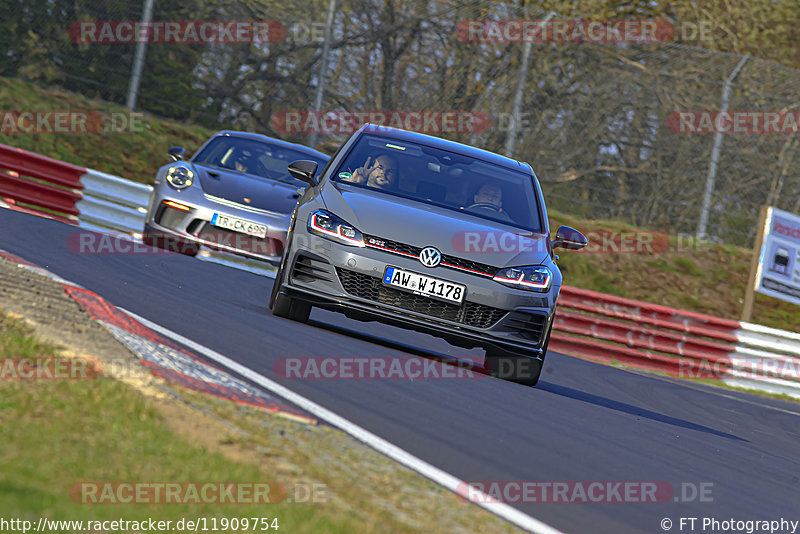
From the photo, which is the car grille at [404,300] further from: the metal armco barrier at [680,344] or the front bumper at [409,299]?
the metal armco barrier at [680,344]

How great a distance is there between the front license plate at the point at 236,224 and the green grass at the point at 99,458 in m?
6.56

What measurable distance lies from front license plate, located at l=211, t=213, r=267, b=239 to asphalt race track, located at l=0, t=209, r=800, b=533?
50 cm

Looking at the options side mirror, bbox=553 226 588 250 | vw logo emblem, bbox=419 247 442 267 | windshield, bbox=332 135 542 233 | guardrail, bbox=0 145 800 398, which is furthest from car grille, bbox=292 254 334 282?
guardrail, bbox=0 145 800 398

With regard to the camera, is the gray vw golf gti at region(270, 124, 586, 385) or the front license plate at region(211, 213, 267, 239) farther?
the front license plate at region(211, 213, 267, 239)

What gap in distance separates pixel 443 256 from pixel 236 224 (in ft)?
14.3

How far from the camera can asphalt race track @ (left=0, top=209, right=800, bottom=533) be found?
15.9ft

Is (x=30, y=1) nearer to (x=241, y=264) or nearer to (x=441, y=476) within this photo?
(x=241, y=264)

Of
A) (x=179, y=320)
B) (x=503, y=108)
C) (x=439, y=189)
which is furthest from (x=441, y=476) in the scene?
(x=503, y=108)

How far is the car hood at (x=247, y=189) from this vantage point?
11.1 meters

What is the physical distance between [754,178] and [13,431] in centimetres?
1488

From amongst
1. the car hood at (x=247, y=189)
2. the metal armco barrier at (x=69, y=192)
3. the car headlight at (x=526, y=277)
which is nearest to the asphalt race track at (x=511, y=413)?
the car headlight at (x=526, y=277)

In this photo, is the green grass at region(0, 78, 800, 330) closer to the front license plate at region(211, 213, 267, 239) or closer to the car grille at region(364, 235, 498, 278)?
the front license plate at region(211, 213, 267, 239)

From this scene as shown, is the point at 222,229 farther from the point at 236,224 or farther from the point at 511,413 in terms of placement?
the point at 511,413

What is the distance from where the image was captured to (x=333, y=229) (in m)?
7.19
